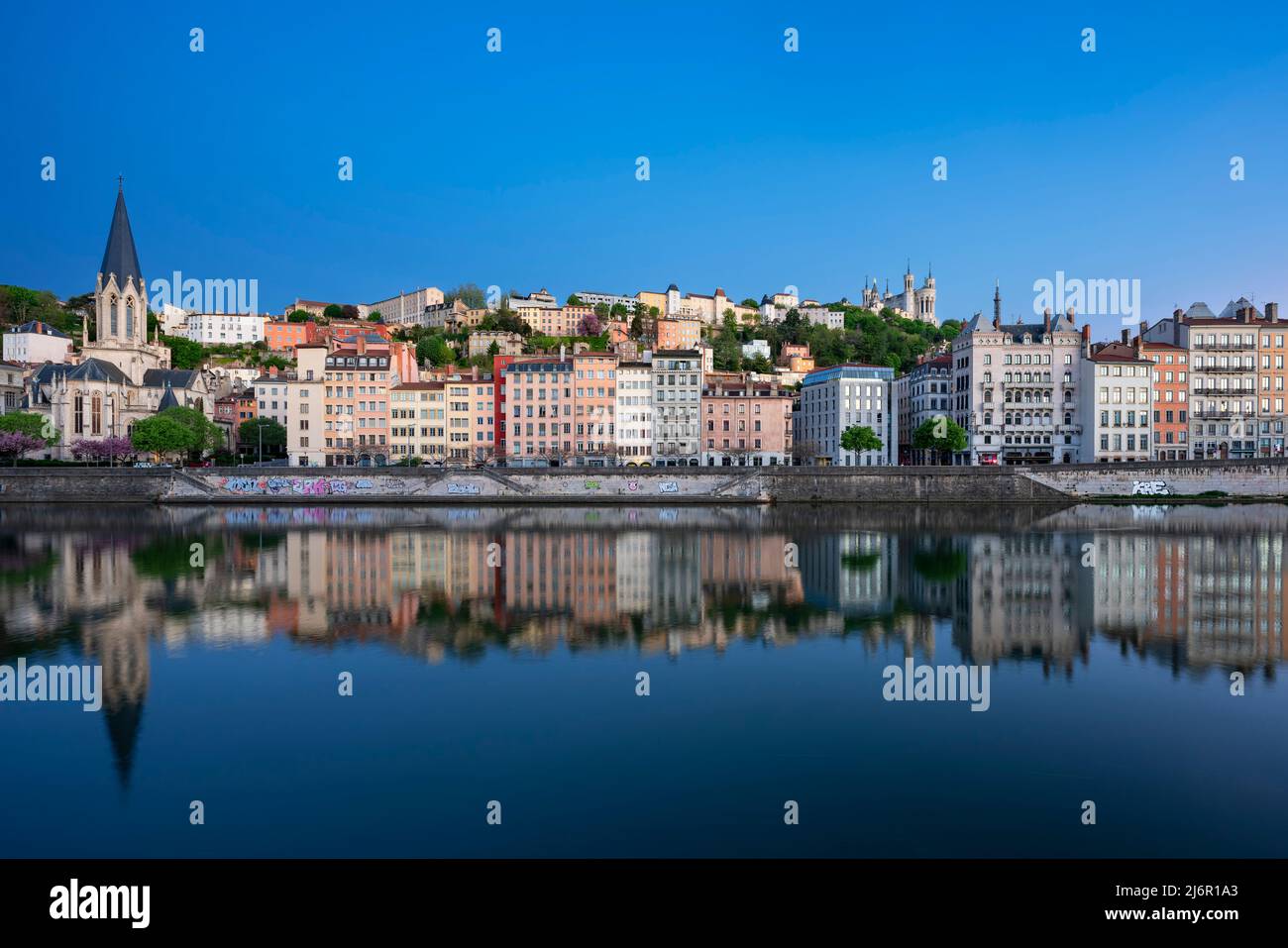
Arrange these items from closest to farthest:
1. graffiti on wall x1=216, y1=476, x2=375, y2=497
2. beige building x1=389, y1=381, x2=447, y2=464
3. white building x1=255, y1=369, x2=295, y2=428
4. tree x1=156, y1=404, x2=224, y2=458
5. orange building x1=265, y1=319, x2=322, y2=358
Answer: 1. graffiti on wall x1=216, y1=476, x2=375, y2=497
2. tree x1=156, y1=404, x2=224, y2=458
3. beige building x1=389, y1=381, x2=447, y2=464
4. white building x1=255, y1=369, x2=295, y2=428
5. orange building x1=265, y1=319, x2=322, y2=358

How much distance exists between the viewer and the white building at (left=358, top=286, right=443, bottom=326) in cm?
16721

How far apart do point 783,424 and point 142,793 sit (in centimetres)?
7553

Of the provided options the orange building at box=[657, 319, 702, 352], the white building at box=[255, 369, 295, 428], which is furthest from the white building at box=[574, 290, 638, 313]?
the white building at box=[255, 369, 295, 428]

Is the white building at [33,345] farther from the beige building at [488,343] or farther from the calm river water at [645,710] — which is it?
the calm river water at [645,710]

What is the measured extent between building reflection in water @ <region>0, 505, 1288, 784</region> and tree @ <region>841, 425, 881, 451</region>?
101 ft

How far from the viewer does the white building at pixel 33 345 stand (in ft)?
316

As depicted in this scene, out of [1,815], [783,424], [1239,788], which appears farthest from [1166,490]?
[1,815]

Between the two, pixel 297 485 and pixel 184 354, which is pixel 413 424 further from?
pixel 184 354

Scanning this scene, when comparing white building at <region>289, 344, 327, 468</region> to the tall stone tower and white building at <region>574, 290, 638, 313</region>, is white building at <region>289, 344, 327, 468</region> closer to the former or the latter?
the tall stone tower

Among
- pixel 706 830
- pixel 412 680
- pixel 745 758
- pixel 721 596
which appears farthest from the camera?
pixel 721 596

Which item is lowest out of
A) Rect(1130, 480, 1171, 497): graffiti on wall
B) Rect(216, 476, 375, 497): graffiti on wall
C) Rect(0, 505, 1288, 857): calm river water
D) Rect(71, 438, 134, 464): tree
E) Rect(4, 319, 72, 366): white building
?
Rect(0, 505, 1288, 857): calm river water

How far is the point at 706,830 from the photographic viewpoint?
1041cm

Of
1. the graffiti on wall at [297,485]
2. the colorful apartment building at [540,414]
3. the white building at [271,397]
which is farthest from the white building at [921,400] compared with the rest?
the white building at [271,397]
